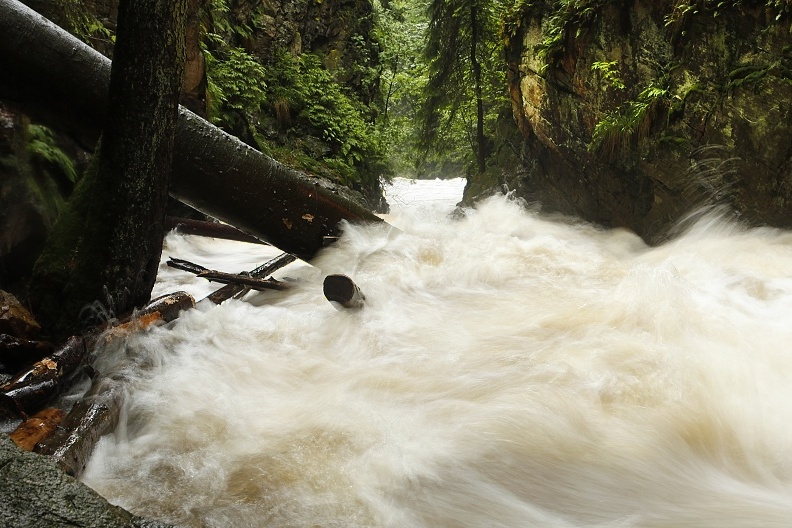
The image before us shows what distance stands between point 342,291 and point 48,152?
10.7ft

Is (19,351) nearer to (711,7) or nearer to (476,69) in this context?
(711,7)

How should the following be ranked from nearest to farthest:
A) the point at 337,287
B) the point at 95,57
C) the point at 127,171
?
the point at 127,171, the point at 95,57, the point at 337,287

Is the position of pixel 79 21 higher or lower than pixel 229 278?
higher

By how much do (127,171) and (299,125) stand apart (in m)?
→ 9.86

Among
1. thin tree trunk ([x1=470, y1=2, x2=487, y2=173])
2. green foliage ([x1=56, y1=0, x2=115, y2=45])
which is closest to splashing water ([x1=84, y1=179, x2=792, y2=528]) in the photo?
green foliage ([x1=56, y1=0, x2=115, y2=45])

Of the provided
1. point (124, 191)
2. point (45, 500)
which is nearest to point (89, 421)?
point (45, 500)

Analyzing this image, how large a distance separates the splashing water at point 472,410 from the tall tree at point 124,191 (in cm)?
47

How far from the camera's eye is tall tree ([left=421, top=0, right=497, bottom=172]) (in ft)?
40.6

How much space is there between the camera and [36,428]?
234 cm

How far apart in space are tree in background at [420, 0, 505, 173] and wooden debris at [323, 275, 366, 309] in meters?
9.58

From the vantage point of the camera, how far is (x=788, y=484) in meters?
2.36

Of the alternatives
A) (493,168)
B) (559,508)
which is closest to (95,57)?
(559,508)

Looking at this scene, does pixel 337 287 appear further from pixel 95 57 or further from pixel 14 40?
pixel 14 40

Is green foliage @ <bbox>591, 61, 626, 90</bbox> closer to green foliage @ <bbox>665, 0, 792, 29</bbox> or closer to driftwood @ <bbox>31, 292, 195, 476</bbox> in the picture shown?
green foliage @ <bbox>665, 0, 792, 29</bbox>
